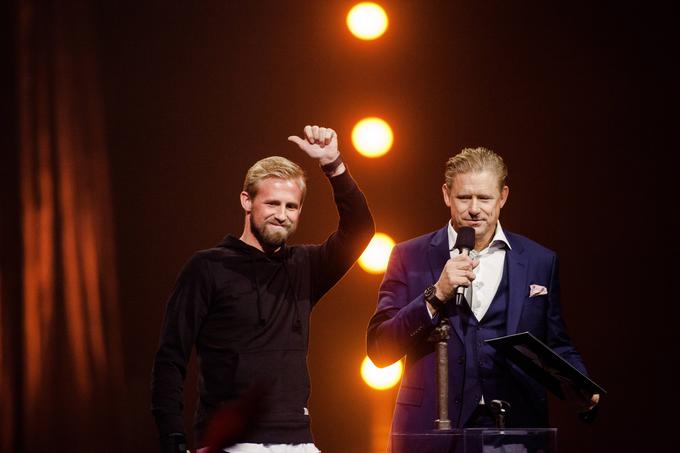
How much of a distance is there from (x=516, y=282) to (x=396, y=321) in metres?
0.40

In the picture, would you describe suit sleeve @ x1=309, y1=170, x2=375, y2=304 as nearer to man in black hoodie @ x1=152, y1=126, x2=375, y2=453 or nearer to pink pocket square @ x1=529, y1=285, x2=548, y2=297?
man in black hoodie @ x1=152, y1=126, x2=375, y2=453

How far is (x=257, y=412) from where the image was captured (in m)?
0.75

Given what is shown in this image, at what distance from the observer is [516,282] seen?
8.04ft

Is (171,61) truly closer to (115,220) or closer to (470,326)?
(115,220)

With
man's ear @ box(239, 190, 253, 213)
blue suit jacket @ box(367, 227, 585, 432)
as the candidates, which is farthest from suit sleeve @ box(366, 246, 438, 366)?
man's ear @ box(239, 190, 253, 213)

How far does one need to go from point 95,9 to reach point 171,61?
0.36 m


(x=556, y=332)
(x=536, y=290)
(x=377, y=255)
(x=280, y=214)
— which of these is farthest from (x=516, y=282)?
(x=377, y=255)

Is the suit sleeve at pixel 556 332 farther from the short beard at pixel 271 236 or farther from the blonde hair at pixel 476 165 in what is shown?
the short beard at pixel 271 236

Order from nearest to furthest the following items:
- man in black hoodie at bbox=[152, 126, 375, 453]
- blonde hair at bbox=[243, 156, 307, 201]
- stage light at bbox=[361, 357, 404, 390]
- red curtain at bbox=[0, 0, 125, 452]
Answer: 1. man in black hoodie at bbox=[152, 126, 375, 453]
2. blonde hair at bbox=[243, 156, 307, 201]
3. red curtain at bbox=[0, 0, 125, 452]
4. stage light at bbox=[361, 357, 404, 390]

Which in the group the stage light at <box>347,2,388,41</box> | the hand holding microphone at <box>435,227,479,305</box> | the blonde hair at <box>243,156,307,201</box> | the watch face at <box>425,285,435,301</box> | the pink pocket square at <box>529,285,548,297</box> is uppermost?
the stage light at <box>347,2,388,41</box>

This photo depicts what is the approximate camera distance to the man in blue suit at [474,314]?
7.63 ft

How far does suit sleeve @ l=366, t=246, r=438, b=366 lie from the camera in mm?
2236

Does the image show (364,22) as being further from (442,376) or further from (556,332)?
(442,376)

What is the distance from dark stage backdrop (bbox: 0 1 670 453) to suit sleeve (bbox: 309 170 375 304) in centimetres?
116
